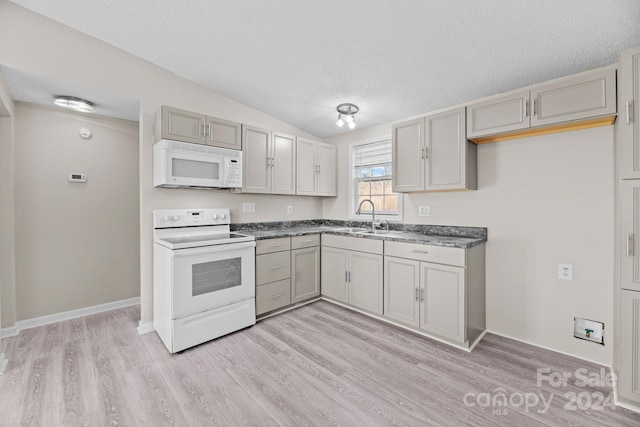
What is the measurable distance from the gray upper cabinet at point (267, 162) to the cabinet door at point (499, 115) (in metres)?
2.02

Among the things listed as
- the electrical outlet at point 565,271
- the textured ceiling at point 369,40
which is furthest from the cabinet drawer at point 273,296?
the electrical outlet at point 565,271

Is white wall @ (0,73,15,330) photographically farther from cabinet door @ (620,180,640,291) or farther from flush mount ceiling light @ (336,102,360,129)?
cabinet door @ (620,180,640,291)

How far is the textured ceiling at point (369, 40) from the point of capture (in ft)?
5.60

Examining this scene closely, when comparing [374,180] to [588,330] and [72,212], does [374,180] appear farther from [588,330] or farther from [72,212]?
[72,212]

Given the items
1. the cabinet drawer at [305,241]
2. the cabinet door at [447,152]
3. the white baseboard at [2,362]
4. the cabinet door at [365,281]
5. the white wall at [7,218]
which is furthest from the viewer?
the cabinet drawer at [305,241]

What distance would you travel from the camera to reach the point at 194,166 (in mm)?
2621

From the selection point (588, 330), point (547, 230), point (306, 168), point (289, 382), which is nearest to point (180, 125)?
point (306, 168)

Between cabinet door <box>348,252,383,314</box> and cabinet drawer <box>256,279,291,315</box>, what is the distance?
0.74 meters

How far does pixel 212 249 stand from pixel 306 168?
5.68 feet

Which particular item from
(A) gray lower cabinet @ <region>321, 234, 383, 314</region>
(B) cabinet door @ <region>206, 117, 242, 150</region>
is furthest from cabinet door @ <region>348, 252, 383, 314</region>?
(B) cabinet door @ <region>206, 117, 242, 150</region>

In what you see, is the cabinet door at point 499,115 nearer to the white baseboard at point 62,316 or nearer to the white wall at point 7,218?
the white wall at point 7,218

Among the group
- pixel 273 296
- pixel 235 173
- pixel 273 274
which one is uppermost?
pixel 235 173

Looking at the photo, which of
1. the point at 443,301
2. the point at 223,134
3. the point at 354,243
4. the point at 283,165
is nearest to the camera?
the point at 443,301

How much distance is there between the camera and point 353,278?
10.2ft
